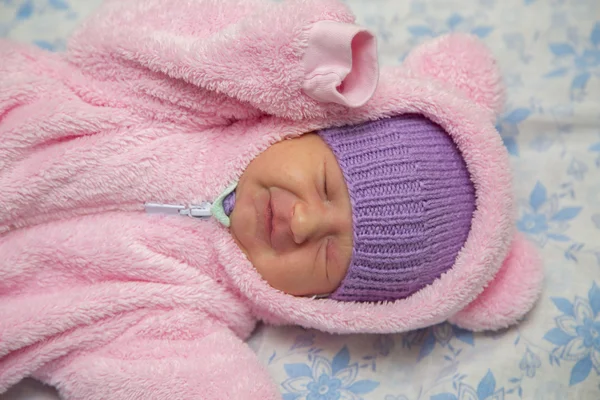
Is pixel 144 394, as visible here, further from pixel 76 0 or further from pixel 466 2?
pixel 466 2

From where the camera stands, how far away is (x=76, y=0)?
1.45 m

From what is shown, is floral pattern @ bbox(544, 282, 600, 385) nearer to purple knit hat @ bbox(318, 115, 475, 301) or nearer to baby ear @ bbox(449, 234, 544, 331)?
baby ear @ bbox(449, 234, 544, 331)

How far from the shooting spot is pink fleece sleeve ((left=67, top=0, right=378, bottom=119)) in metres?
0.98

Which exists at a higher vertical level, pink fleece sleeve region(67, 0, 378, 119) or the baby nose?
pink fleece sleeve region(67, 0, 378, 119)

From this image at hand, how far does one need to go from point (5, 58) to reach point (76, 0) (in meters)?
0.38

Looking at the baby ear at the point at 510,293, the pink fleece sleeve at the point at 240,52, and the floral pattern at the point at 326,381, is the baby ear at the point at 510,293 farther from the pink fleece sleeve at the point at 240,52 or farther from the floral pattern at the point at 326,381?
the pink fleece sleeve at the point at 240,52

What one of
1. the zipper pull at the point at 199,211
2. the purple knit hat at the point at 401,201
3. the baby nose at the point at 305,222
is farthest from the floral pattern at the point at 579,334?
the zipper pull at the point at 199,211

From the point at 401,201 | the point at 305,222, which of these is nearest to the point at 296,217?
the point at 305,222

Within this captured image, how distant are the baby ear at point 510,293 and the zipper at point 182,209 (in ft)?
1.87

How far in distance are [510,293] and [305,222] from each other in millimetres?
469

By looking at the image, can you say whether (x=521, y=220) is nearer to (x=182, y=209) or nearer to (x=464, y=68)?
(x=464, y=68)

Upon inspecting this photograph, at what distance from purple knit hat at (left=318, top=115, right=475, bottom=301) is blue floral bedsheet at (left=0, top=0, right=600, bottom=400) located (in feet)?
0.68

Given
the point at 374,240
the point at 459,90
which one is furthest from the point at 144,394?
the point at 459,90

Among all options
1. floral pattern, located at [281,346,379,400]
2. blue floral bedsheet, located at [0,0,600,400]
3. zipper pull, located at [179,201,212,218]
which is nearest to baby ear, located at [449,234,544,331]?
blue floral bedsheet, located at [0,0,600,400]
